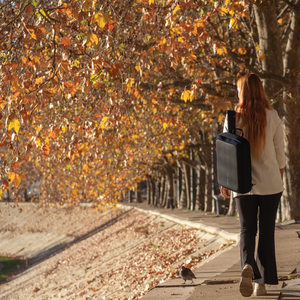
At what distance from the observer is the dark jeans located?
14.7 ft

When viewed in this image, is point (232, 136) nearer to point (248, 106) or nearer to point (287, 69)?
point (248, 106)

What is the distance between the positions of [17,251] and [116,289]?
2845 centimetres

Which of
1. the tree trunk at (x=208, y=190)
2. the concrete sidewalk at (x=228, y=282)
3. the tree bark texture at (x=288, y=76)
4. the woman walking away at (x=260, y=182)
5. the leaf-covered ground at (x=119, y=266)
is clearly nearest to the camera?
the woman walking away at (x=260, y=182)

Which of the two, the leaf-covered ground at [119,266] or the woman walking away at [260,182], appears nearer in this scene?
the woman walking away at [260,182]

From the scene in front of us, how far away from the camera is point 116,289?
11.4 metres

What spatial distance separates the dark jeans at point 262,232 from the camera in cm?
449

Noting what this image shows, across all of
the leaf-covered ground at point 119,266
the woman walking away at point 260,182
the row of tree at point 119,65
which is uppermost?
the row of tree at point 119,65

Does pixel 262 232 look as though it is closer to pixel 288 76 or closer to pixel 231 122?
pixel 231 122

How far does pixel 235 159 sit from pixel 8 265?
29932mm

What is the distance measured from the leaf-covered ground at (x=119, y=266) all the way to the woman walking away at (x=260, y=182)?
4.64 m

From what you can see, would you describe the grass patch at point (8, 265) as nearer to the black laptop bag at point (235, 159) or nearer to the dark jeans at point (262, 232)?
the dark jeans at point (262, 232)

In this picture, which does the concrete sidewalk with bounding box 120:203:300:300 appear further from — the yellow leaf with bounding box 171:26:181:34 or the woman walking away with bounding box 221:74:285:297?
the yellow leaf with bounding box 171:26:181:34

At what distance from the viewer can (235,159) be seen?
4.39 meters

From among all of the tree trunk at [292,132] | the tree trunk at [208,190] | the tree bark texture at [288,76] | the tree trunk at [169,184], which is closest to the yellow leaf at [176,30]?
the tree bark texture at [288,76]
